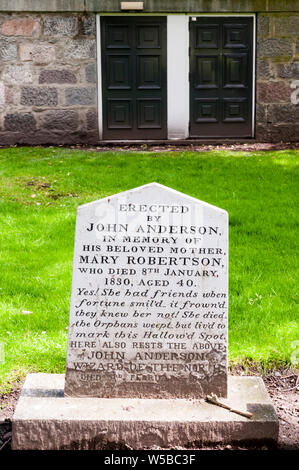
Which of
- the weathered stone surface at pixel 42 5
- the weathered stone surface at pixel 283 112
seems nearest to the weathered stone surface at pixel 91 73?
the weathered stone surface at pixel 42 5

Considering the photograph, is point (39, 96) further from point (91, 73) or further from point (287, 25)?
point (287, 25)

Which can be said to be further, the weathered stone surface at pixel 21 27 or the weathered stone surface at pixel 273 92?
the weathered stone surface at pixel 273 92

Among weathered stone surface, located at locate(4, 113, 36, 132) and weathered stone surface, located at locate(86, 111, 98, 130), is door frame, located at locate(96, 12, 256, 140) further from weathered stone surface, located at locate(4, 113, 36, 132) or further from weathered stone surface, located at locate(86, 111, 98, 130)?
weathered stone surface, located at locate(4, 113, 36, 132)

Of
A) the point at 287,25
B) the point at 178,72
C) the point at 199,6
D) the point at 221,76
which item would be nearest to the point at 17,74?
the point at 178,72

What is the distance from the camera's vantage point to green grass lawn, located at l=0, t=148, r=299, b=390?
4.22 meters

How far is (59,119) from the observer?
11461 mm

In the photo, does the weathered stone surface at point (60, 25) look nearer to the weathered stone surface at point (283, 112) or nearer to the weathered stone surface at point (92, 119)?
the weathered stone surface at point (92, 119)

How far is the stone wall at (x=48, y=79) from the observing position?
36.4 feet

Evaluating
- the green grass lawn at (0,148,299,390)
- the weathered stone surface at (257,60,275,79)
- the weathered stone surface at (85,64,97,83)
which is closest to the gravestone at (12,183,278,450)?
the green grass lawn at (0,148,299,390)

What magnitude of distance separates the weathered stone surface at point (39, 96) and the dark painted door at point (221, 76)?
243 cm

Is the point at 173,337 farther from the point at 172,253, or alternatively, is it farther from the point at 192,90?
the point at 192,90

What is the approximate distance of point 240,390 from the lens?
11.4 ft
